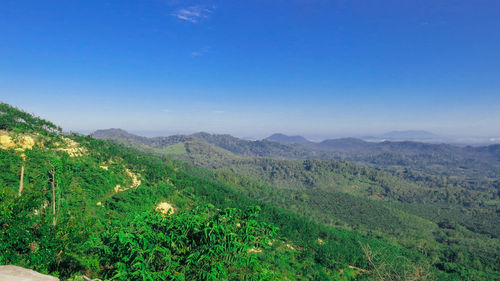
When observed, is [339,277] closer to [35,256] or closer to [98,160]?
[35,256]

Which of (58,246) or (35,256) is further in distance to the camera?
(58,246)

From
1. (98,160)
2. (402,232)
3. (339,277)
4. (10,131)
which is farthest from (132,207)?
(402,232)

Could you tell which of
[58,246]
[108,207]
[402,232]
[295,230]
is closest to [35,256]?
[58,246]

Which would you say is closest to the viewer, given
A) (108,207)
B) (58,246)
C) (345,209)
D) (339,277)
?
(58,246)

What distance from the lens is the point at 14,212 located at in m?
13.0

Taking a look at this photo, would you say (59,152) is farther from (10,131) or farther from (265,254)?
(265,254)

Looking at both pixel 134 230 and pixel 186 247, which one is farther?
pixel 134 230

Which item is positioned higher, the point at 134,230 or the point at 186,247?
the point at 134,230

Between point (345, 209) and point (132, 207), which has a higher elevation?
point (132, 207)

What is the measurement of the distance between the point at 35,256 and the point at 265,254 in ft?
135

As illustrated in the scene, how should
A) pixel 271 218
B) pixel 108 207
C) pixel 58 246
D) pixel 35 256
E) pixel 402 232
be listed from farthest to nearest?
1. pixel 402 232
2. pixel 271 218
3. pixel 108 207
4. pixel 58 246
5. pixel 35 256

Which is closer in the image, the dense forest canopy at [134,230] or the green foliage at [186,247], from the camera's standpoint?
the green foliage at [186,247]

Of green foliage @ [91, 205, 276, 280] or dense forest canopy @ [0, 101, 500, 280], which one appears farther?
dense forest canopy @ [0, 101, 500, 280]

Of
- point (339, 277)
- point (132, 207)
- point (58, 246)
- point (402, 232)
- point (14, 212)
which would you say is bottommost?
point (402, 232)
